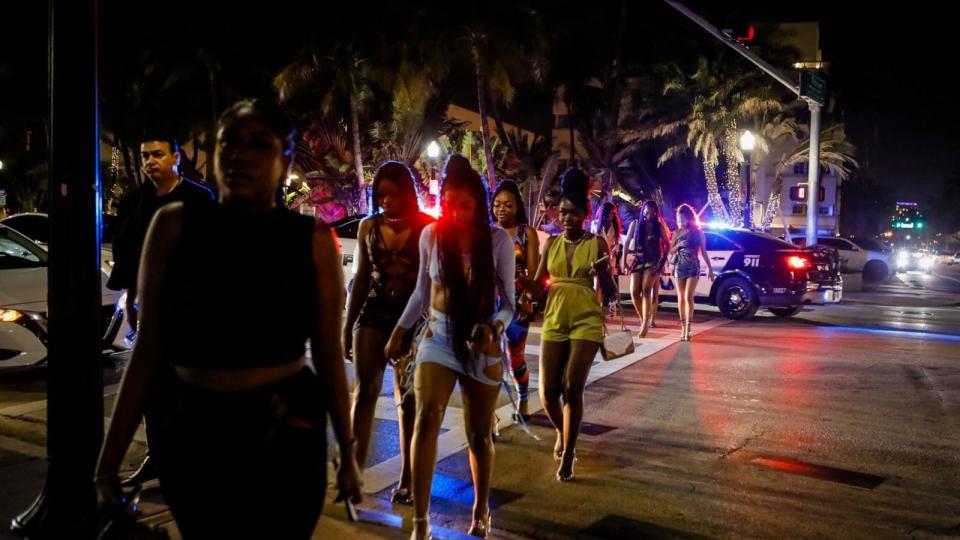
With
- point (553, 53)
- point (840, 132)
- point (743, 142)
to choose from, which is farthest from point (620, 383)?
point (840, 132)

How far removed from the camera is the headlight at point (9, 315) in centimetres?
784

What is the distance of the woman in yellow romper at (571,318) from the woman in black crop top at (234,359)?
3.06m

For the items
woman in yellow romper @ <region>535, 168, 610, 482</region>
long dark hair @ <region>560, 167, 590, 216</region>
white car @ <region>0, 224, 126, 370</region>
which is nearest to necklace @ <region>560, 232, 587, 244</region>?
woman in yellow romper @ <region>535, 168, 610, 482</region>

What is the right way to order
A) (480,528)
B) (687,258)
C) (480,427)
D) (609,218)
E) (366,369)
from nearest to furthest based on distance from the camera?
(480,427) → (480,528) → (366,369) → (609,218) → (687,258)

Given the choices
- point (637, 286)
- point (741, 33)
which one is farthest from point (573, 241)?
point (741, 33)

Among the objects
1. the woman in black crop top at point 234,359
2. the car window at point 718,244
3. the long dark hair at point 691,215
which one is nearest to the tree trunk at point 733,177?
the car window at point 718,244

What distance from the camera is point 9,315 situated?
7.87 m

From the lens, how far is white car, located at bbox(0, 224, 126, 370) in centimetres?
779

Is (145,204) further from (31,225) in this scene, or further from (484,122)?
(484,122)

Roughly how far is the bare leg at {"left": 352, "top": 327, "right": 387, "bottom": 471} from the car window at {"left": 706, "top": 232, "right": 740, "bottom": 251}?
36.5ft

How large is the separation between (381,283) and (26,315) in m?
4.79

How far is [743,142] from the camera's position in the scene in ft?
72.3

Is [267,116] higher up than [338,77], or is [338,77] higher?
[338,77]

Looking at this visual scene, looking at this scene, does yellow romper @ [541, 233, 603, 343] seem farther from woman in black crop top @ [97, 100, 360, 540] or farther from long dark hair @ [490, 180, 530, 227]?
woman in black crop top @ [97, 100, 360, 540]
